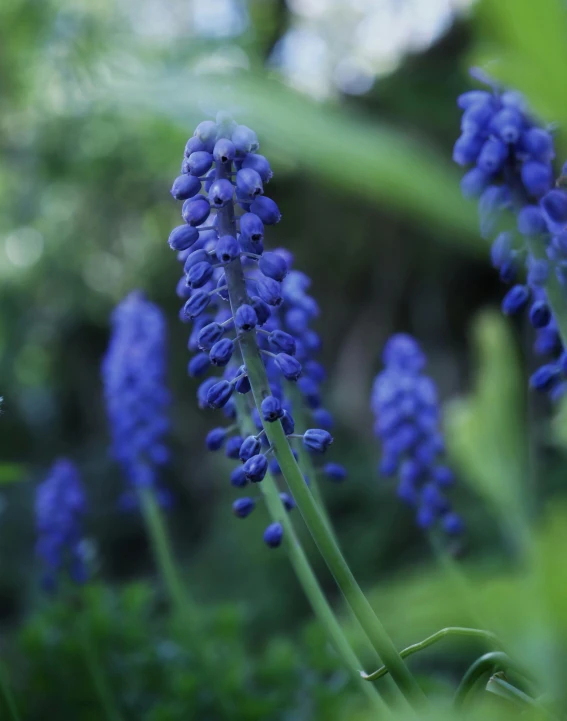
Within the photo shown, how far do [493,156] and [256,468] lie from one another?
0.84m

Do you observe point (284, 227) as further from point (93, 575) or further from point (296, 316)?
point (296, 316)

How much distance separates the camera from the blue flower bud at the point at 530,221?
159 cm

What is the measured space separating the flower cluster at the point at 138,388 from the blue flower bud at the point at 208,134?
3012mm

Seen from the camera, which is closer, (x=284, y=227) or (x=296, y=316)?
(x=296, y=316)

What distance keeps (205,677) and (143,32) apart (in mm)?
9057

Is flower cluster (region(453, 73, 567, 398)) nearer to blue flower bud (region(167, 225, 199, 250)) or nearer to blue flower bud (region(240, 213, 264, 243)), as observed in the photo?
blue flower bud (region(240, 213, 264, 243))

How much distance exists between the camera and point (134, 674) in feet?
12.1

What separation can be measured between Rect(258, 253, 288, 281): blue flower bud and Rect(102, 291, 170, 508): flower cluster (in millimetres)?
2975

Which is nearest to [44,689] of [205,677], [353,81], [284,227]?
[205,677]

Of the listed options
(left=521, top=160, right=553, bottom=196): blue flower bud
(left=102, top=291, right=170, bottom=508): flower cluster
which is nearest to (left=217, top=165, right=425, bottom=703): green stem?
(left=521, top=160, right=553, bottom=196): blue flower bud

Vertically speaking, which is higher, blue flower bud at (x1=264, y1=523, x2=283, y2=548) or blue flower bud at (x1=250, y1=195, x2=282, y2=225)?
blue flower bud at (x1=250, y1=195, x2=282, y2=225)

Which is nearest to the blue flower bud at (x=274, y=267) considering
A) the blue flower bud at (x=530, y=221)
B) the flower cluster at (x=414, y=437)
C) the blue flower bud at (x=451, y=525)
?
the blue flower bud at (x=530, y=221)

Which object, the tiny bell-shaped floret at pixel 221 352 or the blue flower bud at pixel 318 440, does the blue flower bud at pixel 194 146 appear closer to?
the tiny bell-shaped floret at pixel 221 352

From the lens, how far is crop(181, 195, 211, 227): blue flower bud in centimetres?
180
